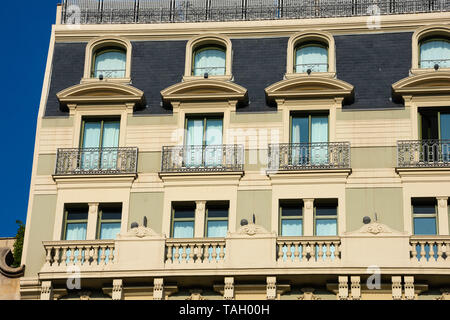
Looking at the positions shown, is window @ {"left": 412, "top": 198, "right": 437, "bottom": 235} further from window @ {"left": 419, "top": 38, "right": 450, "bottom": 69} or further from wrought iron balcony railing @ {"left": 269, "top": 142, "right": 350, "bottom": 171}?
window @ {"left": 419, "top": 38, "right": 450, "bottom": 69}

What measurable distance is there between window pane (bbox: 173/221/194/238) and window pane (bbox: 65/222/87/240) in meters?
2.99

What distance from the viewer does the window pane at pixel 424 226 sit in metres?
39.4

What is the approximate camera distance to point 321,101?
4147 cm

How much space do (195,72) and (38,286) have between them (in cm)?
937

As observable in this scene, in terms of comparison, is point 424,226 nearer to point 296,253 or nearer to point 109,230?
point 296,253

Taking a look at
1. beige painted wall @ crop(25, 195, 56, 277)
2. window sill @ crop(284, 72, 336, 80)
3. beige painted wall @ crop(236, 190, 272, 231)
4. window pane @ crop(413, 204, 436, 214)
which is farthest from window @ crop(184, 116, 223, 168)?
window pane @ crop(413, 204, 436, 214)

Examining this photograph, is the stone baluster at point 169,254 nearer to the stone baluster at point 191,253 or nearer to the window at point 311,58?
the stone baluster at point 191,253

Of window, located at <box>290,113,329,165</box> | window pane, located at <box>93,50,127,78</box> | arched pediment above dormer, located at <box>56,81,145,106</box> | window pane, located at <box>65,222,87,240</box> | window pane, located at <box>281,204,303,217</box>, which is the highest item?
window pane, located at <box>93,50,127,78</box>

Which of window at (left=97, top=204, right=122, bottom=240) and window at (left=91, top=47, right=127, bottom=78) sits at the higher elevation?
window at (left=91, top=47, right=127, bottom=78)

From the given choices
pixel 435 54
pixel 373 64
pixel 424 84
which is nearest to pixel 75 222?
pixel 373 64

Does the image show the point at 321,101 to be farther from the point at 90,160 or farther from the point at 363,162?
the point at 90,160

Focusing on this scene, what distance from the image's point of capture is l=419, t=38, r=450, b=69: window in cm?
4219

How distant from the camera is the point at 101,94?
4234cm

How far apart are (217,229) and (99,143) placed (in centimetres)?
521
